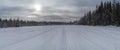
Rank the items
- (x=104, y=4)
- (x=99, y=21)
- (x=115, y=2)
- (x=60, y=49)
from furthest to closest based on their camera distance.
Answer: (x=104, y=4)
(x=99, y=21)
(x=115, y=2)
(x=60, y=49)

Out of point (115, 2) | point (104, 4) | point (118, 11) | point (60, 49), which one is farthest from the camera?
point (104, 4)

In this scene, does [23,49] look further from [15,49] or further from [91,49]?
[91,49]

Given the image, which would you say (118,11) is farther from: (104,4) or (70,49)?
(70,49)

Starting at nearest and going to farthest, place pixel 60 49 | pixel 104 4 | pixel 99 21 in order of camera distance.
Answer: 1. pixel 60 49
2. pixel 99 21
3. pixel 104 4

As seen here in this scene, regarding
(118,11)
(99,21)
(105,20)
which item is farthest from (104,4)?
(118,11)

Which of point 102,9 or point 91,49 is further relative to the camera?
point 102,9

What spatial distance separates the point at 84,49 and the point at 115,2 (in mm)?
73146

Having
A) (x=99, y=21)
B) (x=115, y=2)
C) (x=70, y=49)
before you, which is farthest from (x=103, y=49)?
(x=99, y=21)

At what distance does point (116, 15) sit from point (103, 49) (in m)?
60.3

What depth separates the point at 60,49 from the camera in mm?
7516

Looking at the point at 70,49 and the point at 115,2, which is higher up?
the point at 115,2

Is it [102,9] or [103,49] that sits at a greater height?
[102,9]

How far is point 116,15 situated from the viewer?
211 feet

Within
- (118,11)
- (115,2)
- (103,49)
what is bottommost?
(103,49)
